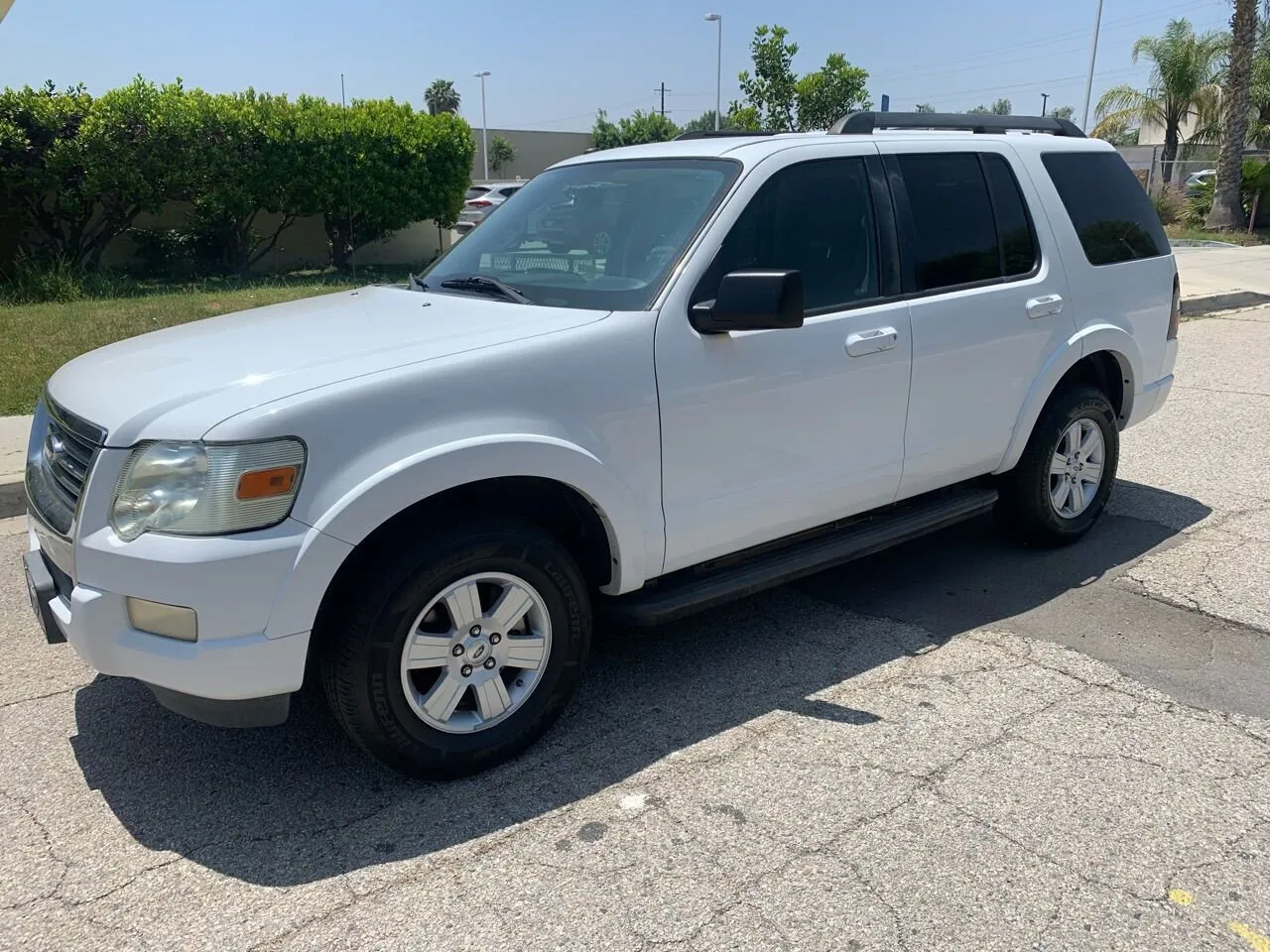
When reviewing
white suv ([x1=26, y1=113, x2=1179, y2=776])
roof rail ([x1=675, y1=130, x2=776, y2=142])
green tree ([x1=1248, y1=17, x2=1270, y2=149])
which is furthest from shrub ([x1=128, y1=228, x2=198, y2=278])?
green tree ([x1=1248, y1=17, x2=1270, y2=149])

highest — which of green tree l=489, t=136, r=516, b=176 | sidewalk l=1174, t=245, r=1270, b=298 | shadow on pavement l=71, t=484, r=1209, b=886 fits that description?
green tree l=489, t=136, r=516, b=176

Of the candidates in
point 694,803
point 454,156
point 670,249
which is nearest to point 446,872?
point 694,803

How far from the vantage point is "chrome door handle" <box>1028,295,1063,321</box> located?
4.63m

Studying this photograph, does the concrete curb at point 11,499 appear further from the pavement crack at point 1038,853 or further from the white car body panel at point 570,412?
the pavement crack at point 1038,853

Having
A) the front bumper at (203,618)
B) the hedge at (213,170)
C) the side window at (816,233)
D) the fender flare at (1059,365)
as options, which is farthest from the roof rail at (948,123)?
the hedge at (213,170)

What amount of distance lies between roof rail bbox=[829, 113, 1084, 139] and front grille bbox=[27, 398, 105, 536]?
10.1 feet

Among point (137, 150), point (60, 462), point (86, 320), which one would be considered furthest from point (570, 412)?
point (137, 150)

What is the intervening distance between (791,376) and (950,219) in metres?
1.28

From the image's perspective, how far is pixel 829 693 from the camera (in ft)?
12.7

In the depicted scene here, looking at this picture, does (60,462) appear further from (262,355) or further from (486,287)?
(486,287)

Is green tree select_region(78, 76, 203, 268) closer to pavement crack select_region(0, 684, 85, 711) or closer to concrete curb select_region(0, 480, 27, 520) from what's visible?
concrete curb select_region(0, 480, 27, 520)

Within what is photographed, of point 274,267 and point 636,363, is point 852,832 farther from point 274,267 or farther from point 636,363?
point 274,267

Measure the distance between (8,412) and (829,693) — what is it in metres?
6.68

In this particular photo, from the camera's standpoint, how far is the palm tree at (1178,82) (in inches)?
1348
